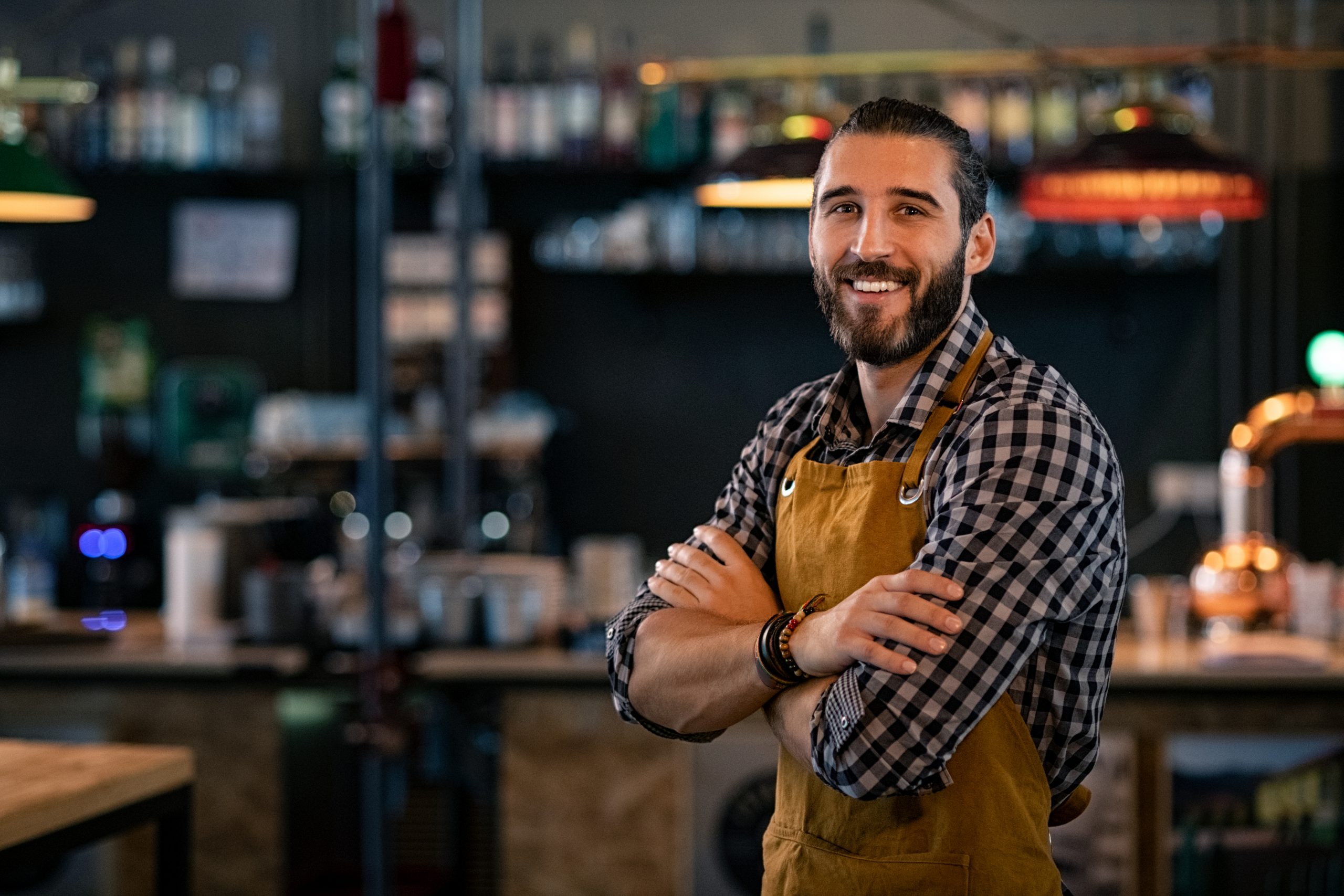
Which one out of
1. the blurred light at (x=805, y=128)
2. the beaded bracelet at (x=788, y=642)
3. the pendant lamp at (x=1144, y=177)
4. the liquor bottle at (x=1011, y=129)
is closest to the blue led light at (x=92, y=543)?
the blurred light at (x=805, y=128)

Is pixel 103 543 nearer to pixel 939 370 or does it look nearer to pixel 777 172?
pixel 777 172

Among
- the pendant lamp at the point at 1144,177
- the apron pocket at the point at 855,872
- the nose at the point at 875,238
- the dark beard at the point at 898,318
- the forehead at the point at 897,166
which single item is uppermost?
the pendant lamp at the point at 1144,177

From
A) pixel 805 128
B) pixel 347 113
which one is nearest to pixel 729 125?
pixel 347 113

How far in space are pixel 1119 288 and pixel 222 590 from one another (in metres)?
3.71

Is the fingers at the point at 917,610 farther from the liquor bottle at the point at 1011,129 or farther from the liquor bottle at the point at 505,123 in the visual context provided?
the liquor bottle at the point at 505,123

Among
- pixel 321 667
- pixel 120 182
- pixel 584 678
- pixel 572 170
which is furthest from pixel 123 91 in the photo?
pixel 584 678

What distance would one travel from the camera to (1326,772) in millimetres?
3750

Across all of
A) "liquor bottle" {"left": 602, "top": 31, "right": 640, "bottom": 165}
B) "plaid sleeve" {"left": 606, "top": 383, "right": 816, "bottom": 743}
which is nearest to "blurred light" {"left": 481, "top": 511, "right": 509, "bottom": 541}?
"liquor bottle" {"left": 602, "top": 31, "right": 640, "bottom": 165}

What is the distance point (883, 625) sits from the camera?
1590 mm

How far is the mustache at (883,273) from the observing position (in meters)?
1.74

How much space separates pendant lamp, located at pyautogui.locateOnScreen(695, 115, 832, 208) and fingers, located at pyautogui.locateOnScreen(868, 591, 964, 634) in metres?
1.98

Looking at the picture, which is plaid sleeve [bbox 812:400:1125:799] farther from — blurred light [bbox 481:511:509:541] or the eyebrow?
blurred light [bbox 481:511:509:541]

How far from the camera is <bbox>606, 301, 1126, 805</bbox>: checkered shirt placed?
1.56 m

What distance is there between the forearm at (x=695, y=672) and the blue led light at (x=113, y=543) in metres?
3.95
